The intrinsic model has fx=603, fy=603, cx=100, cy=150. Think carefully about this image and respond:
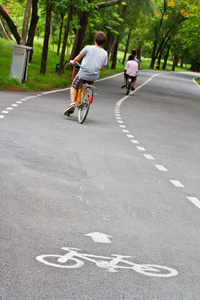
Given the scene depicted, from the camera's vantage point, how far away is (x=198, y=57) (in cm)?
11581

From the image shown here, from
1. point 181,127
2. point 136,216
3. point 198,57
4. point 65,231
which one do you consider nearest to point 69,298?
point 65,231

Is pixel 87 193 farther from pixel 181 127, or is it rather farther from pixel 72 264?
pixel 181 127

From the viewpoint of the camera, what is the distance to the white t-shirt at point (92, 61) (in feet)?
45.2

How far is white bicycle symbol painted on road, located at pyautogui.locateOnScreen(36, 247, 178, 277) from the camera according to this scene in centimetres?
427

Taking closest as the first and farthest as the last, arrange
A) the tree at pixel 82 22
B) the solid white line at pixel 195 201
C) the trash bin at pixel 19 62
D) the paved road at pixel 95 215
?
the paved road at pixel 95 215, the solid white line at pixel 195 201, the trash bin at pixel 19 62, the tree at pixel 82 22

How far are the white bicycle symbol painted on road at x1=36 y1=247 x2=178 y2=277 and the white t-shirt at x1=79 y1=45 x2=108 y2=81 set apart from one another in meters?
9.61

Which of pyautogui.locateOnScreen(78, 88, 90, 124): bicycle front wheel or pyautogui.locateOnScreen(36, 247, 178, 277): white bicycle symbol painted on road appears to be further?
pyautogui.locateOnScreen(78, 88, 90, 124): bicycle front wheel

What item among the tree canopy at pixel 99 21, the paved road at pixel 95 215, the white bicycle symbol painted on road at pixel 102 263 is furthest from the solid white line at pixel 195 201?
the tree canopy at pixel 99 21

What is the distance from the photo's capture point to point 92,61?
13828mm

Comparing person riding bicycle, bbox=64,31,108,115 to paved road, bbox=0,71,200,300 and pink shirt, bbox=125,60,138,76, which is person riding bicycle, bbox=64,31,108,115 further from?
pink shirt, bbox=125,60,138,76

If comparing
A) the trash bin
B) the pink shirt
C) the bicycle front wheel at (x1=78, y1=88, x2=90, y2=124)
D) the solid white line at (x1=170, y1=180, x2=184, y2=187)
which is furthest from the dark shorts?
the pink shirt

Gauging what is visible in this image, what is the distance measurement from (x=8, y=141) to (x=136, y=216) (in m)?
4.20

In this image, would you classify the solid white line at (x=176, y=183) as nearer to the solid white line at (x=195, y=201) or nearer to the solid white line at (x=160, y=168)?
the solid white line at (x=195, y=201)

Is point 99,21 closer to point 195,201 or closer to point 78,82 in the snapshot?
point 78,82
